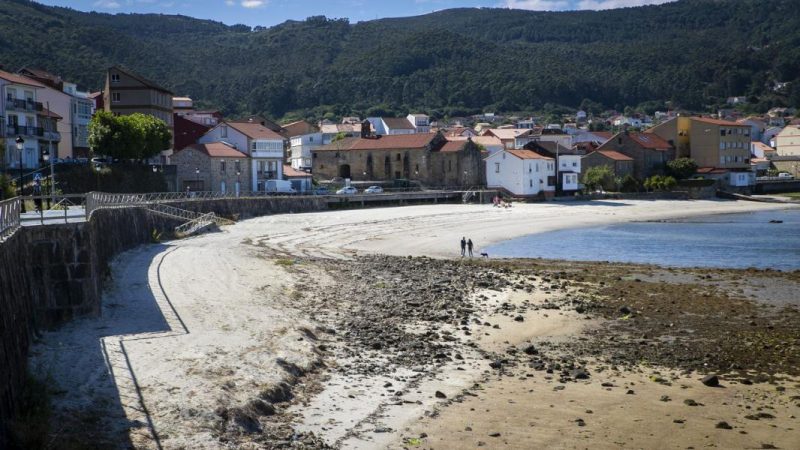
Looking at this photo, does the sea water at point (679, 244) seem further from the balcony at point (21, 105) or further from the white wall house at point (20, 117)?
the balcony at point (21, 105)

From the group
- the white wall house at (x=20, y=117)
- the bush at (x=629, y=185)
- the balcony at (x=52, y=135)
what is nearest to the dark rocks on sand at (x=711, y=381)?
the white wall house at (x=20, y=117)

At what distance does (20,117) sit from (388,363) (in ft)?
131

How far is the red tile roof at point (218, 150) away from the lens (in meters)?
62.6

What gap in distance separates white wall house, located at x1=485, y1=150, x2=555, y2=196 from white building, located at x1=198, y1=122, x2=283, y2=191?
2004cm

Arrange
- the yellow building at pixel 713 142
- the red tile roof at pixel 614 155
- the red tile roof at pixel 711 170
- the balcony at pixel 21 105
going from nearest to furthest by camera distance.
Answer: the balcony at pixel 21 105, the red tile roof at pixel 614 155, the red tile roof at pixel 711 170, the yellow building at pixel 713 142

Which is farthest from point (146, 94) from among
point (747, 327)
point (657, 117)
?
point (657, 117)

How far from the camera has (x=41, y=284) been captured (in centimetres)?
1756

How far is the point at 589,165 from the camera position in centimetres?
8775

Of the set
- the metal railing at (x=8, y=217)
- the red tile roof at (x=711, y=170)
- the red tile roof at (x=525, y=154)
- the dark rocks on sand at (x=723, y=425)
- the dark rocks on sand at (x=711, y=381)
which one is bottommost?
the dark rocks on sand at (x=723, y=425)

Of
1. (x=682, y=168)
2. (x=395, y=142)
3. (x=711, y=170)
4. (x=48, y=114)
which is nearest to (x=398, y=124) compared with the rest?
(x=395, y=142)

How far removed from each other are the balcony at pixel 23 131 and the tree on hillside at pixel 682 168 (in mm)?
60850

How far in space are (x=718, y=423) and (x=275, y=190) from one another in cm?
5516

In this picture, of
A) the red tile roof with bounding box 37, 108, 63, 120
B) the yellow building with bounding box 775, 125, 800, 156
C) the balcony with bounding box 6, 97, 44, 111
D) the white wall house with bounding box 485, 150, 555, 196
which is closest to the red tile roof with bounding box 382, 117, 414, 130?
the white wall house with bounding box 485, 150, 555, 196

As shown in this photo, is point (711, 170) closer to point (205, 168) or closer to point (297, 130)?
point (297, 130)
